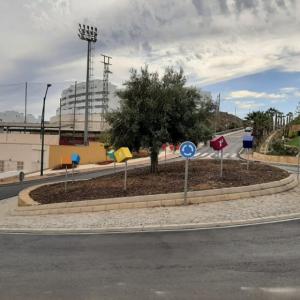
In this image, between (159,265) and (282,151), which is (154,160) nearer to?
(159,265)

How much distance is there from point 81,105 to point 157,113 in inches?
4432

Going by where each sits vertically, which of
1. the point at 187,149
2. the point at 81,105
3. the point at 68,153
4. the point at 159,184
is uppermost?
the point at 81,105

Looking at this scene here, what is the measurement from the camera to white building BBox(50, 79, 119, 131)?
105 meters

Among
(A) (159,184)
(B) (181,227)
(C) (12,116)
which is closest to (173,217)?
(B) (181,227)

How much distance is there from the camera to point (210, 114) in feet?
76.7

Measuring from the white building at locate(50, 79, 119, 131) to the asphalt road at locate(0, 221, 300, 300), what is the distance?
84.3 metres

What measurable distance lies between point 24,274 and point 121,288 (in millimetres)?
2197

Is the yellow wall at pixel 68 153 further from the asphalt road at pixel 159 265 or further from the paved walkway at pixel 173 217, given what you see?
the asphalt road at pixel 159 265

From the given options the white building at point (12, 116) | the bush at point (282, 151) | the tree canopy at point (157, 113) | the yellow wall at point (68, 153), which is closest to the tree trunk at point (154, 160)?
the tree canopy at point (157, 113)

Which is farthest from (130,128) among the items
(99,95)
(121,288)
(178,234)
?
(99,95)

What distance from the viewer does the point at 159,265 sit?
8.88m

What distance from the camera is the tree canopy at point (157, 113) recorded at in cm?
2178

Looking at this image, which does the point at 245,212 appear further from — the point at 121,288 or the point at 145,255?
the point at 121,288

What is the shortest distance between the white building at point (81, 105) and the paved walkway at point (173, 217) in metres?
79.7
